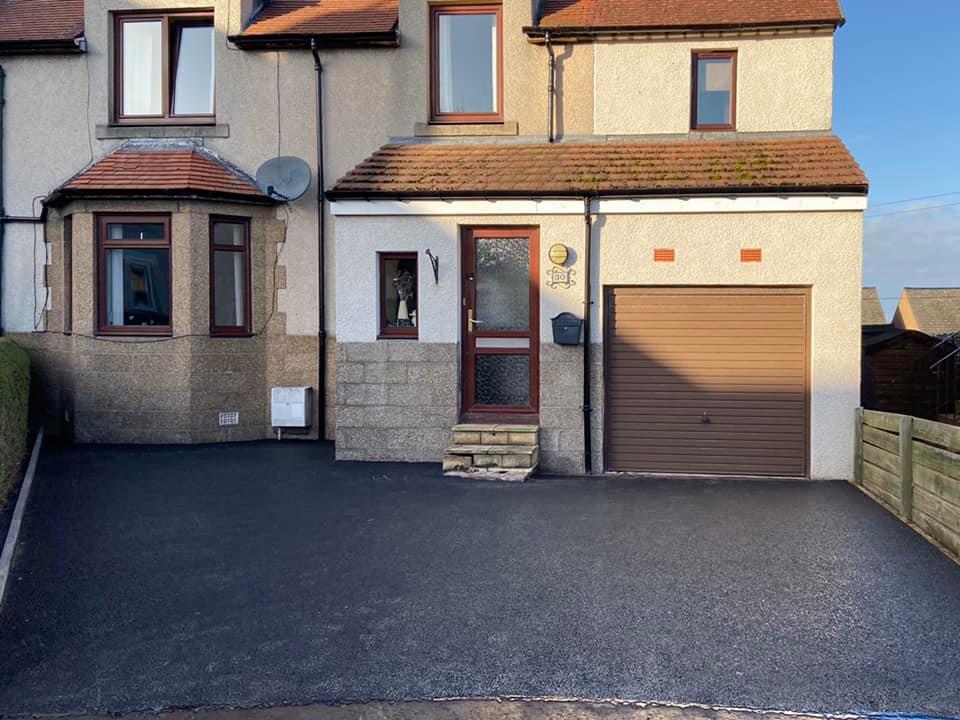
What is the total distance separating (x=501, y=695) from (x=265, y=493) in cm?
508

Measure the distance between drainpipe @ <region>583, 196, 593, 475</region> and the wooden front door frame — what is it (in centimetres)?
60

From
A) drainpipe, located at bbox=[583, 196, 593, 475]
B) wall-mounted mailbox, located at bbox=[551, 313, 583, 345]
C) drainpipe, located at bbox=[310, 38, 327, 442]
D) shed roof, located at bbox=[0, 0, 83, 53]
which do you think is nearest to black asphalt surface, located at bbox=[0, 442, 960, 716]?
drainpipe, located at bbox=[583, 196, 593, 475]

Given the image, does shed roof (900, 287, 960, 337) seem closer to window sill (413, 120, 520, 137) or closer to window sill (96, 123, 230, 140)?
window sill (413, 120, 520, 137)

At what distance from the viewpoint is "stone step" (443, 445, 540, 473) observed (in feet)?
30.2

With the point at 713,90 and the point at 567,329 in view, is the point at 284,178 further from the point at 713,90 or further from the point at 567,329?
the point at 713,90

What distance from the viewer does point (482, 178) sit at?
9.98m

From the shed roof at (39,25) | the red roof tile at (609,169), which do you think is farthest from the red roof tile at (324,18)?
the shed roof at (39,25)

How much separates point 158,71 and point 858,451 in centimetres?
1119

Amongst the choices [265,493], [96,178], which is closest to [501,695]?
[265,493]

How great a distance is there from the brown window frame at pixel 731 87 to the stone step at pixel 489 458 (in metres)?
4.95

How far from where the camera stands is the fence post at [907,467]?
7266 mm

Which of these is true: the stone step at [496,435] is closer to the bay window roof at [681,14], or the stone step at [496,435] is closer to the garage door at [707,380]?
the garage door at [707,380]

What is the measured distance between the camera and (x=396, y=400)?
9961 mm

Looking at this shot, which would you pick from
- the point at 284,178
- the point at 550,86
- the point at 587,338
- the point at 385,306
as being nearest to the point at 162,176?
the point at 284,178
